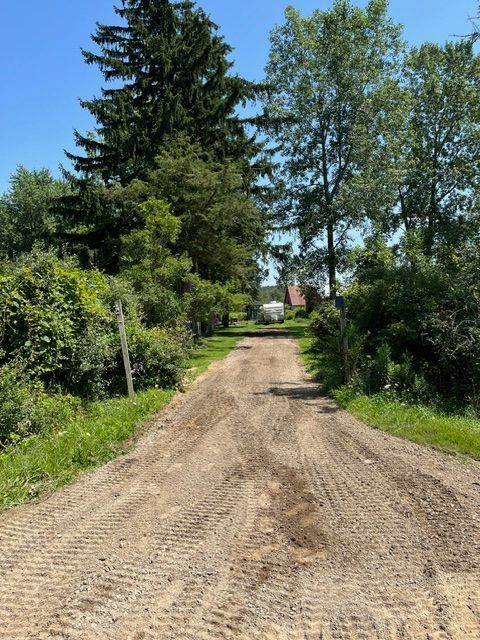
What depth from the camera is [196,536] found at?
13.7 feet

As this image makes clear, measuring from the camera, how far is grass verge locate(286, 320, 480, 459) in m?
6.91

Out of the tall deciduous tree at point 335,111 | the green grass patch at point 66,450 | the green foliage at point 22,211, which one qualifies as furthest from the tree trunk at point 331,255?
the green foliage at point 22,211

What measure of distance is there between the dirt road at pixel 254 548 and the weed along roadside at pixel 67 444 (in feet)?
1.08

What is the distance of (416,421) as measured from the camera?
8180 millimetres

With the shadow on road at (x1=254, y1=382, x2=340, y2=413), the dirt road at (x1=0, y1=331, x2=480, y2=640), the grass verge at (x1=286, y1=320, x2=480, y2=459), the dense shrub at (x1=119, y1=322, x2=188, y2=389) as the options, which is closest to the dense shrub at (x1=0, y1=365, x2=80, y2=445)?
the dirt road at (x1=0, y1=331, x2=480, y2=640)

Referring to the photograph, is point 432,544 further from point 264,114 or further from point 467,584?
point 264,114

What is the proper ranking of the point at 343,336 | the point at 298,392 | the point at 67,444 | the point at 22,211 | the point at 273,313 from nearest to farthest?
the point at 67,444 < the point at 343,336 < the point at 298,392 < the point at 22,211 < the point at 273,313

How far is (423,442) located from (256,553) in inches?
162

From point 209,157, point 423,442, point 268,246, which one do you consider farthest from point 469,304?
point 268,246

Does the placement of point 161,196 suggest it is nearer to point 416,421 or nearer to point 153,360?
point 153,360

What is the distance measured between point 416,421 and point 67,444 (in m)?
5.47

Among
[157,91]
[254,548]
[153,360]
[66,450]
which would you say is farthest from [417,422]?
[157,91]

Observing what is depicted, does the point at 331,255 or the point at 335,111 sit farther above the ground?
the point at 335,111

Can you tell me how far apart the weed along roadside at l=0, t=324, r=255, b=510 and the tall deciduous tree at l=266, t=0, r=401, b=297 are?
24080 millimetres
